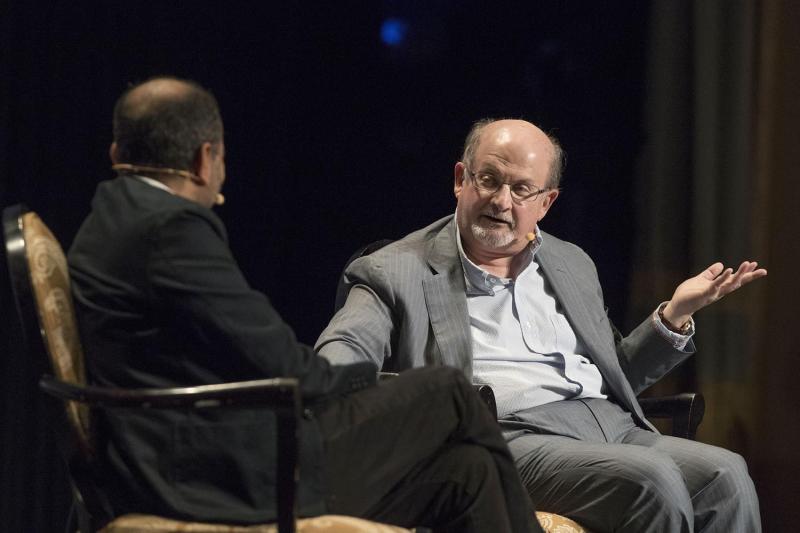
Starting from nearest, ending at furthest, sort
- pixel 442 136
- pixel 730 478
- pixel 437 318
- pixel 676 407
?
pixel 730 478 < pixel 437 318 < pixel 676 407 < pixel 442 136

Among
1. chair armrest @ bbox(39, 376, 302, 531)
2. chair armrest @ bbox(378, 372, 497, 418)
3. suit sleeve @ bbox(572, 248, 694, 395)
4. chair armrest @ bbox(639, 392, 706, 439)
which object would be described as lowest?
chair armrest @ bbox(639, 392, 706, 439)

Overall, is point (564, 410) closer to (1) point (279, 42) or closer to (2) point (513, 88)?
(2) point (513, 88)

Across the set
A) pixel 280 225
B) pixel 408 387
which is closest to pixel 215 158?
pixel 408 387

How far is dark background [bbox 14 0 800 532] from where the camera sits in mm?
3359

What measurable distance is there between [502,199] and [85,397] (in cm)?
147

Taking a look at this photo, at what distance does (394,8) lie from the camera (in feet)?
13.4

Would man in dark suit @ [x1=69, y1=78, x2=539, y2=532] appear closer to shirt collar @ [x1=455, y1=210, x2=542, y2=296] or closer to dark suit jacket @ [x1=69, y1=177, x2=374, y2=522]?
dark suit jacket @ [x1=69, y1=177, x2=374, y2=522]

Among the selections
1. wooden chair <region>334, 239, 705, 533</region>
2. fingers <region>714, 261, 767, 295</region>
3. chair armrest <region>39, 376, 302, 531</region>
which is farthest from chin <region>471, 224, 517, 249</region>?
chair armrest <region>39, 376, 302, 531</region>

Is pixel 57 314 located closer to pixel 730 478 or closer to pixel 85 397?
pixel 85 397

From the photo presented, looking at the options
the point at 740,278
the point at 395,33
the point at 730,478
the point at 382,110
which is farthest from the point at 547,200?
the point at 395,33

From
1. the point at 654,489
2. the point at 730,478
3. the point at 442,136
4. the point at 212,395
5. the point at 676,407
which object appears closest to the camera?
the point at 212,395

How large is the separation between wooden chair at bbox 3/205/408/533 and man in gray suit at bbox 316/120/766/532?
0.70 meters

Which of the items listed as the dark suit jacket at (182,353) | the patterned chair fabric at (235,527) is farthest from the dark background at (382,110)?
the patterned chair fabric at (235,527)

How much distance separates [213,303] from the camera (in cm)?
181
